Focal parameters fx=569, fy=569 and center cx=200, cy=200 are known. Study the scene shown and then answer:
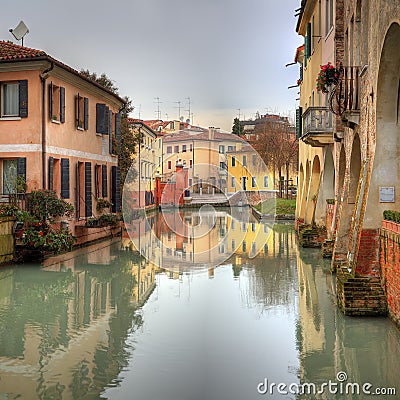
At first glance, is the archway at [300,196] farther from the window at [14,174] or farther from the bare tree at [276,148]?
the bare tree at [276,148]

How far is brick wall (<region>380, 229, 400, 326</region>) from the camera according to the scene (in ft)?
30.1

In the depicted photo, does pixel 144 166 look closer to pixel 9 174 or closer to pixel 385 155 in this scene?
pixel 9 174

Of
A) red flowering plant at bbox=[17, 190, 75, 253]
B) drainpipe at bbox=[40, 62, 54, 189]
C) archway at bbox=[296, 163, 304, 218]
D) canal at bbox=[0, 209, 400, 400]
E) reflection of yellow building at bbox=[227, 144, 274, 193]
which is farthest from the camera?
reflection of yellow building at bbox=[227, 144, 274, 193]

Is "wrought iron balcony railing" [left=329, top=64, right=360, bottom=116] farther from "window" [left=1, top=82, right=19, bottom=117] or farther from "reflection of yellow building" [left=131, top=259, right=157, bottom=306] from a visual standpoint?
"window" [left=1, top=82, right=19, bottom=117]

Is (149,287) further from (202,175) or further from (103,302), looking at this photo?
(202,175)

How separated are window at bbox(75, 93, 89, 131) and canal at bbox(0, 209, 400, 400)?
24.6 feet

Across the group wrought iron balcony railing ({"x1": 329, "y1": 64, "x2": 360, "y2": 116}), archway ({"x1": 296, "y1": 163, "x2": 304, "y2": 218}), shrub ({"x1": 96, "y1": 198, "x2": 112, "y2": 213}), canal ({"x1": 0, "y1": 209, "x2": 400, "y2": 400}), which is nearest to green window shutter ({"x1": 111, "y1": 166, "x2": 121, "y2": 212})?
shrub ({"x1": 96, "y1": 198, "x2": 112, "y2": 213})

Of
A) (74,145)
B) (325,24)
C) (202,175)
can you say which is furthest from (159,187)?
(325,24)

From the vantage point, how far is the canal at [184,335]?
6.79 meters

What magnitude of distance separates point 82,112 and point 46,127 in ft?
13.2

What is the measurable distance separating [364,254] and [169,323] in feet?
12.7

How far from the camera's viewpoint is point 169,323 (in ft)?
32.6

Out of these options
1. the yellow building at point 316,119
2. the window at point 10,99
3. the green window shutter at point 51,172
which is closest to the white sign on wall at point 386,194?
the yellow building at point 316,119

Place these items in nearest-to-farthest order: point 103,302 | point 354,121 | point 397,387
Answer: point 397,387 → point 103,302 → point 354,121
